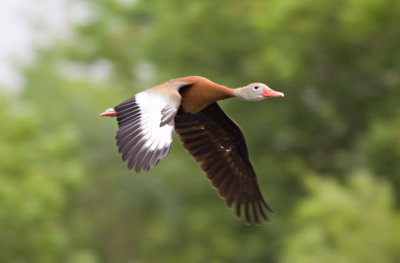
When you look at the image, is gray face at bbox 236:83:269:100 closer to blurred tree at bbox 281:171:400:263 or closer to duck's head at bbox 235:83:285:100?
duck's head at bbox 235:83:285:100

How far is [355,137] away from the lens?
Answer: 24750mm

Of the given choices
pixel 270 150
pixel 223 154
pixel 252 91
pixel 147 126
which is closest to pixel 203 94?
pixel 252 91

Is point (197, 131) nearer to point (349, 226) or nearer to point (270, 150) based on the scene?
point (349, 226)

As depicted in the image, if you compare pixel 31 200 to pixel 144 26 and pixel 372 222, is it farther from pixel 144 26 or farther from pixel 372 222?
pixel 144 26

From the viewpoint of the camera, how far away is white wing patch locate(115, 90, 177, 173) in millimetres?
10047

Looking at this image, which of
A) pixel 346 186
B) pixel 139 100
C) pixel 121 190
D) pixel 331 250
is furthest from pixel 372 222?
pixel 121 190

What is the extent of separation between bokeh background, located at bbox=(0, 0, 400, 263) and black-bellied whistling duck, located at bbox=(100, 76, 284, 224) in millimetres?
6417

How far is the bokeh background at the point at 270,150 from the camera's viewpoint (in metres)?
20.7

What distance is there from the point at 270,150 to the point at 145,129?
15.1 m

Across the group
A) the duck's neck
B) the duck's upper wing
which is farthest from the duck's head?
the duck's upper wing

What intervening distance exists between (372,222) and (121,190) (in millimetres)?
12029

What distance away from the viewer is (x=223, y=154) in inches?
492

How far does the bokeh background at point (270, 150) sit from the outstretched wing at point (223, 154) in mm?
6290

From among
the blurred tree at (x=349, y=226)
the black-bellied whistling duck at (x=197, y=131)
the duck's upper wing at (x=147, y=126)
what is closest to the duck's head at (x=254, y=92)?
the black-bellied whistling duck at (x=197, y=131)
